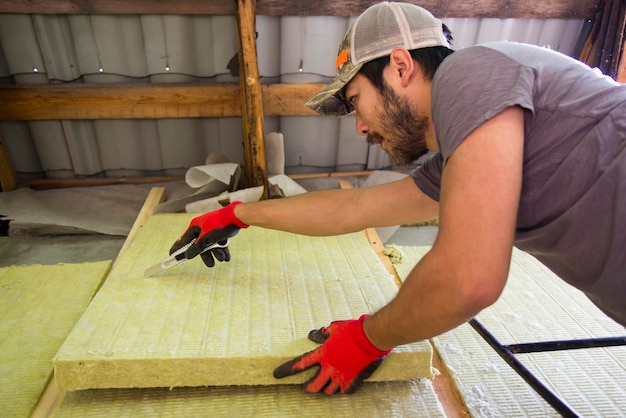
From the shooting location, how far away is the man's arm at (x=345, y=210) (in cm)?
116

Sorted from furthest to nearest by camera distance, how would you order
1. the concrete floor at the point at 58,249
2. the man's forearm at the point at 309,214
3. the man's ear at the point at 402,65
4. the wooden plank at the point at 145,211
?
the concrete floor at the point at 58,249 → the wooden plank at the point at 145,211 → the man's forearm at the point at 309,214 → the man's ear at the point at 402,65

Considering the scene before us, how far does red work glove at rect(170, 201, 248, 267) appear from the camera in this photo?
130 cm

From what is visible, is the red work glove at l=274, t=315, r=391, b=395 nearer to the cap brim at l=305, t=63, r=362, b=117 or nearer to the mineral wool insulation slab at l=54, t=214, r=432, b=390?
the mineral wool insulation slab at l=54, t=214, r=432, b=390

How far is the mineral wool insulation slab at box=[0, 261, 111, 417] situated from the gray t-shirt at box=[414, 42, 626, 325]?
1.24 meters

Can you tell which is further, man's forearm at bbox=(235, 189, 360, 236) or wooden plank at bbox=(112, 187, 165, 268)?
wooden plank at bbox=(112, 187, 165, 268)

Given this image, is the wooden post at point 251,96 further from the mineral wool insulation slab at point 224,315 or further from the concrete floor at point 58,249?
the concrete floor at point 58,249

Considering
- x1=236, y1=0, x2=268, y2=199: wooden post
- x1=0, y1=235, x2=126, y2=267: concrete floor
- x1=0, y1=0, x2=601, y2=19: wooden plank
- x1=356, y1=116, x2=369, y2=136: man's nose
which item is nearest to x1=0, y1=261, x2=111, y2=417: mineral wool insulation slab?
x1=0, y1=235, x2=126, y2=267: concrete floor

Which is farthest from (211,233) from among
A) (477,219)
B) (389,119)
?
(477,219)

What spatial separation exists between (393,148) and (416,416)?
68 cm

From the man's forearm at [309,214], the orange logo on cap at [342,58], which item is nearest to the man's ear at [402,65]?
the orange logo on cap at [342,58]

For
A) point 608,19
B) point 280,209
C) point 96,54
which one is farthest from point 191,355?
point 608,19

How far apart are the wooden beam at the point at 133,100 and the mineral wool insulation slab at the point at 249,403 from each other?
1703 millimetres

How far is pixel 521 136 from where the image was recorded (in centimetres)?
64

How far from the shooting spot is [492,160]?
614 millimetres
